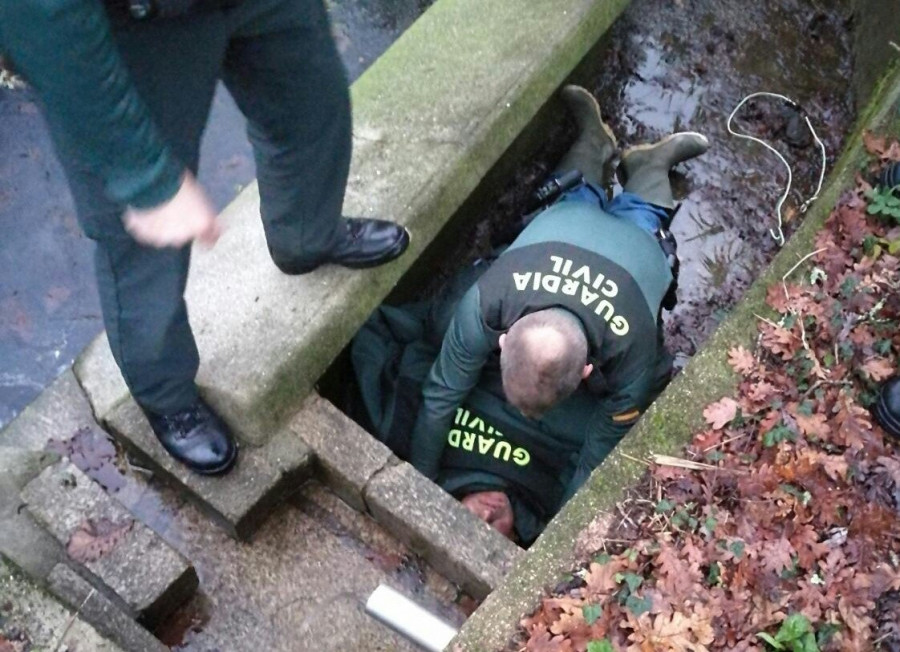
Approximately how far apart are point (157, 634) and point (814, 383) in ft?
7.99

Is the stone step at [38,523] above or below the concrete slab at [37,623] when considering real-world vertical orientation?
below

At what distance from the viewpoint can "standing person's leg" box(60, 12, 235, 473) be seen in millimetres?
1970

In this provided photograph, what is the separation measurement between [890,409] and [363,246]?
1.87 meters

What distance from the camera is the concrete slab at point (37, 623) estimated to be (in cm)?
251

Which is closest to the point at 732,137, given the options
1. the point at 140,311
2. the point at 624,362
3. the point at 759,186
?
the point at 759,186

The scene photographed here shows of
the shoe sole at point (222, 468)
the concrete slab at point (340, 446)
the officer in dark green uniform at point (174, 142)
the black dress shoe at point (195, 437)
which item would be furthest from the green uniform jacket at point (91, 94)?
the concrete slab at point (340, 446)

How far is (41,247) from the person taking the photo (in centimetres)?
391

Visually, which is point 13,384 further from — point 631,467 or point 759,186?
point 759,186

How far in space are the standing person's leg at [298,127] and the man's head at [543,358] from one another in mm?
693

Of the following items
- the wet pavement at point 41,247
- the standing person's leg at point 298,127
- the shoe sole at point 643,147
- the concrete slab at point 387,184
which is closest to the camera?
the standing person's leg at point 298,127

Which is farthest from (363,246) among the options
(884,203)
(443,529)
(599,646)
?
(884,203)

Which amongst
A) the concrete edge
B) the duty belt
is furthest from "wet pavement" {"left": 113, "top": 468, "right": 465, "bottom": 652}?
the duty belt

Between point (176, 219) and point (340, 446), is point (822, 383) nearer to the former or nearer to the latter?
point (340, 446)

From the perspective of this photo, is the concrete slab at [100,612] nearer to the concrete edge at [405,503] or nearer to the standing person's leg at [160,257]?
the standing person's leg at [160,257]
